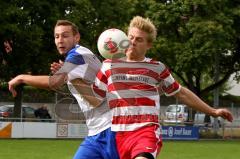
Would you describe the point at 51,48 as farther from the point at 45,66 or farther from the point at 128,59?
the point at 128,59

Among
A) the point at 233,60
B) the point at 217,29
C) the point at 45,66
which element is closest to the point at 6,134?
the point at 45,66

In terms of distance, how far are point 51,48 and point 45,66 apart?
149 cm

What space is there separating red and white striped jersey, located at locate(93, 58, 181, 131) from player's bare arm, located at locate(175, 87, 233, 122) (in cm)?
36

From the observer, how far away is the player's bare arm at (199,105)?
291 inches

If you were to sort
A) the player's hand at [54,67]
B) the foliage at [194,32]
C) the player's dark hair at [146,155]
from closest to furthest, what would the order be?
1. the player's dark hair at [146,155]
2. the player's hand at [54,67]
3. the foliage at [194,32]

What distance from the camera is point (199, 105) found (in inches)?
293

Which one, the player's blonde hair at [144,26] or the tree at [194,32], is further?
the tree at [194,32]

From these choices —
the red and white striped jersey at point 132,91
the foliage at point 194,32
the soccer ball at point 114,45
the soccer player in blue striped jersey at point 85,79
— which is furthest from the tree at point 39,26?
the red and white striped jersey at point 132,91

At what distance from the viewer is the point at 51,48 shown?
129ft

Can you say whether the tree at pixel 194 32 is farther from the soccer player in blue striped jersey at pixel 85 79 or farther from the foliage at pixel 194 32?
the soccer player in blue striped jersey at pixel 85 79

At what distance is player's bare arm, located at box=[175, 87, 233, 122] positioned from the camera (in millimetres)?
7383

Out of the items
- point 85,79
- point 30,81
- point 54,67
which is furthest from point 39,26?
point 30,81

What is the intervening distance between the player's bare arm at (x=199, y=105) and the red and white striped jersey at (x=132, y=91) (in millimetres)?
363

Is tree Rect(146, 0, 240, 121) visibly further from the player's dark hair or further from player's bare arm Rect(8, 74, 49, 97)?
player's bare arm Rect(8, 74, 49, 97)
